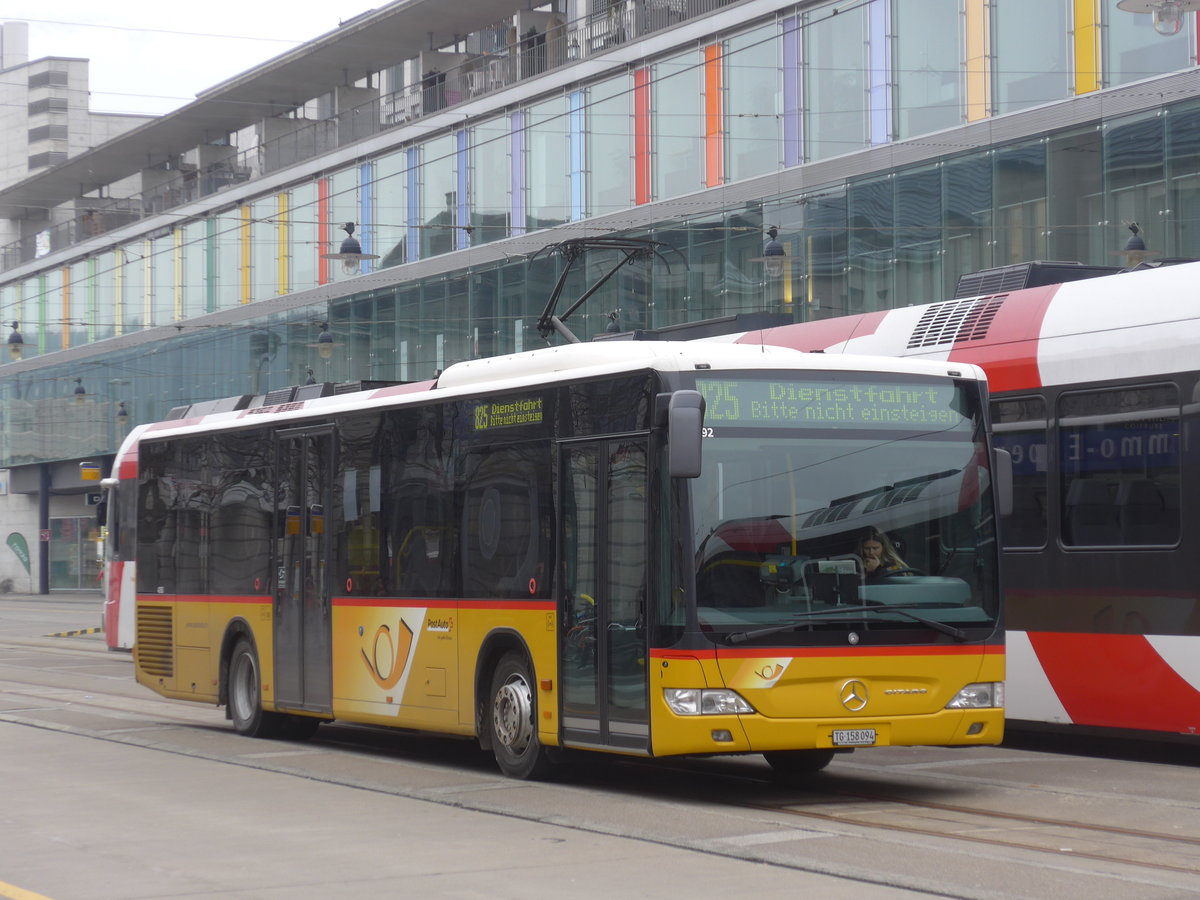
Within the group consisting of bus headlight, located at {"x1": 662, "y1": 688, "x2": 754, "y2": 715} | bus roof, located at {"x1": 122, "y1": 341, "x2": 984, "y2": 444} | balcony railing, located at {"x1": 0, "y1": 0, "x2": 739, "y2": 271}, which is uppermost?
balcony railing, located at {"x1": 0, "y1": 0, "x2": 739, "y2": 271}

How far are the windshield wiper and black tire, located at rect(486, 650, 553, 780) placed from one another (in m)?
1.94

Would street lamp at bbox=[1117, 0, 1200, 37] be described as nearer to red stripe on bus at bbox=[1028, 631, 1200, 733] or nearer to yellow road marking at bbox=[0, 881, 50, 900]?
red stripe on bus at bbox=[1028, 631, 1200, 733]

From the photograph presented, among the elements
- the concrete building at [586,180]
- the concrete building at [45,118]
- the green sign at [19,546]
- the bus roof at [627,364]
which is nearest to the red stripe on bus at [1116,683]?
the bus roof at [627,364]

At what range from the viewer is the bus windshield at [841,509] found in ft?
34.5

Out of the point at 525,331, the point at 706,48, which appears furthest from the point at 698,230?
the point at 525,331

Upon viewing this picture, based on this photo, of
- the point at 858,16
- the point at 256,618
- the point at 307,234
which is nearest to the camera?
the point at 256,618

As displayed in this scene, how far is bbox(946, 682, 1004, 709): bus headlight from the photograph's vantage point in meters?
11.0

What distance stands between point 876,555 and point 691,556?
118 cm

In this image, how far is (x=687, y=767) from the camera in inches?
519

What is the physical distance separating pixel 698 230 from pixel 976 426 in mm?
23952

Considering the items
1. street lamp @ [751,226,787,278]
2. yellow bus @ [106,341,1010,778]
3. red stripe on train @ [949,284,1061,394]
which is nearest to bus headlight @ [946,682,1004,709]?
→ yellow bus @ [106,341,1010,778]

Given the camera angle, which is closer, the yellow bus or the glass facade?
the yellow bus

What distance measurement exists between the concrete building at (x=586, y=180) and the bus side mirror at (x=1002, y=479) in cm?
675

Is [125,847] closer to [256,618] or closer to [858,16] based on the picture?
[256,618]
